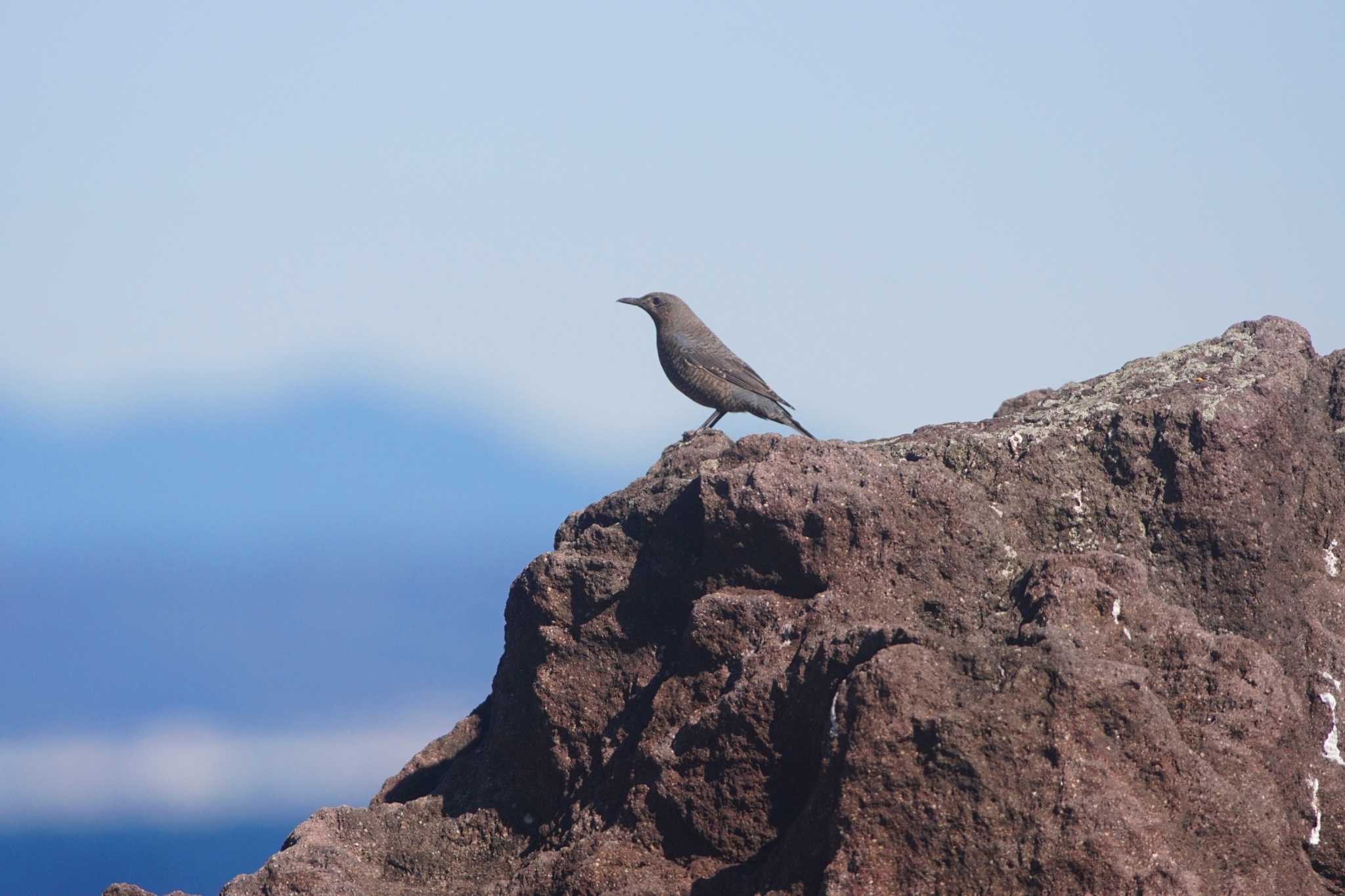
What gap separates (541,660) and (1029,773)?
7.89 feet

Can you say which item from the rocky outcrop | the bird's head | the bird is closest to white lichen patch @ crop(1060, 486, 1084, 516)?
the rocky outcrop

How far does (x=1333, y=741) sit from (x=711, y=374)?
805 cm

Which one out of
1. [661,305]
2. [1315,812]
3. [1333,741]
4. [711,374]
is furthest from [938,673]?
[661,305]

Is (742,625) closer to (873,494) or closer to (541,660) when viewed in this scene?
(873,494)

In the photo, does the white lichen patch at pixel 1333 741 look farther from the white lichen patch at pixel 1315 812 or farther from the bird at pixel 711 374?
the bird at pixel 711 374

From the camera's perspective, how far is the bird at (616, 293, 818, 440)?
12.0 metres

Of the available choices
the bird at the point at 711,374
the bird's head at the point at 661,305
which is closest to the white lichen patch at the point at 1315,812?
the bird at the point at 711,374

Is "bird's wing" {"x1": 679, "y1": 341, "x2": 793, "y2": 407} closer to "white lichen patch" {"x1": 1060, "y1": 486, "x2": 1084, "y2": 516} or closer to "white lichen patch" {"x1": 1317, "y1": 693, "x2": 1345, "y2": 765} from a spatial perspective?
"white lichen patch" {"x1": 1060, "y1": 486, "x2": 1084, "y2": 516}

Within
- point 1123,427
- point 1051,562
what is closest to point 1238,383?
point 1123,427

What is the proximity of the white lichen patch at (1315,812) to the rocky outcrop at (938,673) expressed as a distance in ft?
0.03

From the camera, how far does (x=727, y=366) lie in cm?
1210

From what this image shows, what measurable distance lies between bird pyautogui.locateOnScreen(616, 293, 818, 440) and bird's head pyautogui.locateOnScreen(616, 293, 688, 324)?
2 centimetres

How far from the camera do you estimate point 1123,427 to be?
5375 millimetres

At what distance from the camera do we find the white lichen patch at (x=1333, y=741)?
14.3 ft
